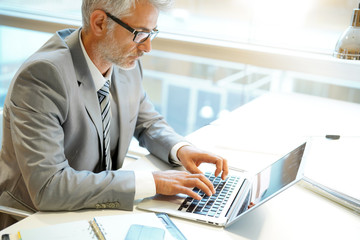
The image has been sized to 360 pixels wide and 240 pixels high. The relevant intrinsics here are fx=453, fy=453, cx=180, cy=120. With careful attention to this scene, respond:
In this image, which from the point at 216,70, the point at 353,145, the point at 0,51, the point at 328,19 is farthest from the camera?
the point at 0,51

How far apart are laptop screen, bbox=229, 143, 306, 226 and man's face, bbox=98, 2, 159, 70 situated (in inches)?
24.6

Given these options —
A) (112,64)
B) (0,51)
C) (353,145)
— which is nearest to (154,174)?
(112,64)

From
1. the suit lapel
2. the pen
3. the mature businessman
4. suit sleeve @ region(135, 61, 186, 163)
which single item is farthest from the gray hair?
the pen

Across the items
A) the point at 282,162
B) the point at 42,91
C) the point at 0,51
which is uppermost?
the point at 42,91

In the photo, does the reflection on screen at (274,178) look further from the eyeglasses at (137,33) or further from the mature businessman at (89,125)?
the eyeglasses at (137,33)

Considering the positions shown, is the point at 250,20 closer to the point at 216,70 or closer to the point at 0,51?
the point at 216,70

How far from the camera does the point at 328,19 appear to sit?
2.65 metres

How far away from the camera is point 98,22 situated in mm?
1566

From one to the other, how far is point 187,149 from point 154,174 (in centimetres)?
28

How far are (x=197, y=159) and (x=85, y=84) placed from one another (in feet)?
1.53

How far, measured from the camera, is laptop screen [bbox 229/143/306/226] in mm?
1187

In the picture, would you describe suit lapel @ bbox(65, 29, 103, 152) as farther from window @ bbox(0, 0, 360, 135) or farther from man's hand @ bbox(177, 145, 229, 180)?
window @ bbox(0, 0, 360, 135)

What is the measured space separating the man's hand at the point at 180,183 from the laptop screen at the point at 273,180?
0.43 ft

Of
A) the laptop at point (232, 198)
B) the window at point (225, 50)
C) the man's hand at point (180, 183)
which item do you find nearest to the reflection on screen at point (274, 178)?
the laptop at point (232, 198)
